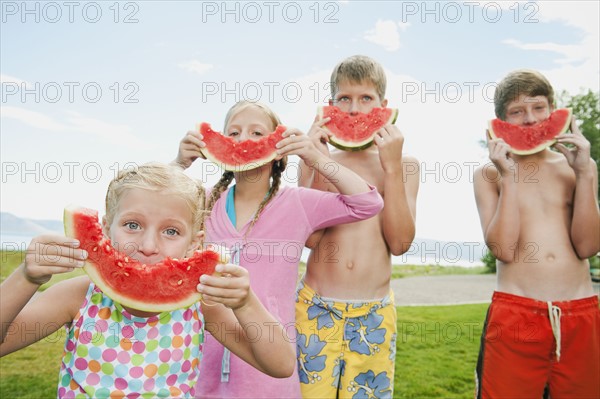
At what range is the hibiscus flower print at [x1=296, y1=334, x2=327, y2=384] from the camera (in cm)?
288

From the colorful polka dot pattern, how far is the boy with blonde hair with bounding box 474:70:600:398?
2377 mm

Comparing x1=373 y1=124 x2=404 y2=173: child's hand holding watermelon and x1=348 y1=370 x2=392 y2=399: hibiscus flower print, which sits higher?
x1=373 y1=124 x2=404 y2=173: child's hand holding watermelon

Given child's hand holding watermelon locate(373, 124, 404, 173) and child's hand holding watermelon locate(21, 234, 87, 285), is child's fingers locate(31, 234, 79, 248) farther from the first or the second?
child's hand holding watermelon locate(373, 124, 404, 173)

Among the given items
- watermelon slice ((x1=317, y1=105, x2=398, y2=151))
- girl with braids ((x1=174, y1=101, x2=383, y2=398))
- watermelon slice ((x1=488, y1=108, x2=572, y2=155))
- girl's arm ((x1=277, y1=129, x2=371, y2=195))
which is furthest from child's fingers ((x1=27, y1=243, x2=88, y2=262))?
watermelon slice ((x1=488, y1=108, x2=572, y2=155))

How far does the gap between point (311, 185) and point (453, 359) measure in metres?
5.84

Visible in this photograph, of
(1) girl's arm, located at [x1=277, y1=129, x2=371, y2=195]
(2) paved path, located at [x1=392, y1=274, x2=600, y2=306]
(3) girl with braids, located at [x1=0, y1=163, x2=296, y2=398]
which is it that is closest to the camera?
(3) girl with braids, located at [x1=0, y1=163, x2=296, y2=398]

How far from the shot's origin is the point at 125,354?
188cm

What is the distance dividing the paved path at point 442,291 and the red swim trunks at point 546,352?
11674mm

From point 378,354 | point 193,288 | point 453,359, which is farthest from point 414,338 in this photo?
point 193,288

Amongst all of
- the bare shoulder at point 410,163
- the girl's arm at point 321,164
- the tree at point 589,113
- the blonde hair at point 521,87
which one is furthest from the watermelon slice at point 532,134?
the tree at point 589,113

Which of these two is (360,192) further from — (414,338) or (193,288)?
(414,338)

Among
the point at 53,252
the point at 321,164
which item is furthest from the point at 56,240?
the point at 321,164

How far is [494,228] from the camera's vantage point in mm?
3525

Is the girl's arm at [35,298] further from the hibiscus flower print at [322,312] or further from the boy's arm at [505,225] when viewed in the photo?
the boy's arm at [505,225]
